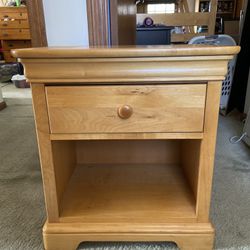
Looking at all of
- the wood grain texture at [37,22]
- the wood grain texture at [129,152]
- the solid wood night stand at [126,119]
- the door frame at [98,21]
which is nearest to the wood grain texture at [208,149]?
the solid wood night stand at [126,119]

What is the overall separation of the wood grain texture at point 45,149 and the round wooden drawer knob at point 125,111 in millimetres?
174

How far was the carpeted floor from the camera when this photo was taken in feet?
2.51

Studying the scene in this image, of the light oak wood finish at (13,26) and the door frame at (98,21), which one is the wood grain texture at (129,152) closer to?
the door frame at (98,21)

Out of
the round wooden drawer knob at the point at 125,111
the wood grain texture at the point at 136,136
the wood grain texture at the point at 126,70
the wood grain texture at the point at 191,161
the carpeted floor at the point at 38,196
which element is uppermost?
the wood grain texture at the point at 126,70

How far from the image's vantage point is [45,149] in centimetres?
63

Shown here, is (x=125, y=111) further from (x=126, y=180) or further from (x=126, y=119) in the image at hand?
(x=126, y=180)

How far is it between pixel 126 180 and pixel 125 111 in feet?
1.26

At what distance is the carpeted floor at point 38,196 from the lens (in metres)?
0.77

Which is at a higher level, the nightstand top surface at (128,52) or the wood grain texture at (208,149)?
the nightstand top surface at (128,52)

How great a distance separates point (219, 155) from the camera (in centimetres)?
134

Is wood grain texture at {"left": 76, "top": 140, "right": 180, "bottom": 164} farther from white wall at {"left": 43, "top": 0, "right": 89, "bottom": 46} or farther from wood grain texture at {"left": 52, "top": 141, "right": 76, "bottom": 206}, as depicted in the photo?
white wall at {"left": 43, "top": 0, "right": 89, "bottom": 46}

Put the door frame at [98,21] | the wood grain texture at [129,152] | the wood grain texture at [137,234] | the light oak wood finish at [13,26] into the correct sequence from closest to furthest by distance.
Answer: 1. the wood grain texture at [137,234]
2. the door frame at [98,21]
3. the wood grain texture at [129,152]
4. the light oak wood finish at [13,26]

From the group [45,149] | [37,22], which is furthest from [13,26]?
[45,149]

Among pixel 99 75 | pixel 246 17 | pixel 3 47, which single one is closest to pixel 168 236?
pixel 99 75
